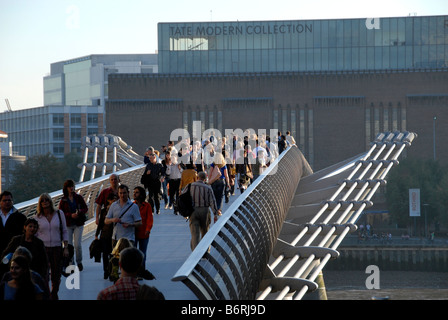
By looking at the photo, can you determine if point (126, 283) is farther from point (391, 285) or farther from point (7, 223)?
point (391, 285)

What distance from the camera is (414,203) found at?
69.8m

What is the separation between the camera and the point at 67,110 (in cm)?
11856

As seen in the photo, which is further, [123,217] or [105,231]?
[105,231]

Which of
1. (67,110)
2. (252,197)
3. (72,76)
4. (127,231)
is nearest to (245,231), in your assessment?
(127,231)

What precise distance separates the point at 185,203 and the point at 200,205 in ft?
0.58

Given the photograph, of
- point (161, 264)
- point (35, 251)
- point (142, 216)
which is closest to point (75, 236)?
point (142, 216)

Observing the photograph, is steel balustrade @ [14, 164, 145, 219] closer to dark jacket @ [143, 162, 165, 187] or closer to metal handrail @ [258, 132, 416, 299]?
dark jacket @ [143, 162, 165, 187]

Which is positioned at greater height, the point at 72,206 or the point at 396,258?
the point at 72,206

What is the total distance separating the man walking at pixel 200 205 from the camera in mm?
10508

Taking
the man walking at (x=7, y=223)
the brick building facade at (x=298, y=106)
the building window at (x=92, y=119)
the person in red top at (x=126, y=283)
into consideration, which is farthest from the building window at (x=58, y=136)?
the person in red top at (x=126, y=283)

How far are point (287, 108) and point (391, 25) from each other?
11570 millimetres

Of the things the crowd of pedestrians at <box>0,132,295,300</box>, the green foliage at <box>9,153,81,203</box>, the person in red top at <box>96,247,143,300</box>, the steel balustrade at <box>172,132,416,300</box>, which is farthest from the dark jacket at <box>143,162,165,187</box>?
the green foliage at <box>9,153,81,203</box>
